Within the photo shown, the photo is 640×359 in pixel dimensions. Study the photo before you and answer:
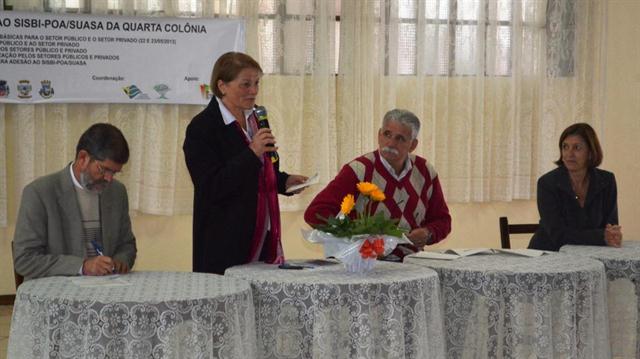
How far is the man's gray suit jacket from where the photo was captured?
10.6ft

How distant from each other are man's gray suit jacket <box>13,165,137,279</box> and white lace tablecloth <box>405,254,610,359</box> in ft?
4.42

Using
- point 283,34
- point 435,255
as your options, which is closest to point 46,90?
point 283,34

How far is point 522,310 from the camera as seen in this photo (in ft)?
11.1

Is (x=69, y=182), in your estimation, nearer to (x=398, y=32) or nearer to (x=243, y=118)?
(x=243, y=118)

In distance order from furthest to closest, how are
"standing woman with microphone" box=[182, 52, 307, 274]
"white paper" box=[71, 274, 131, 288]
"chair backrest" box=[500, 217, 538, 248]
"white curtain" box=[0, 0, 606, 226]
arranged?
"white curtain" box=[0, 0, 606, 226] < "chair backrest" box=[500, 217, 538, 248] < "standing woman with microphone" box=[182, 52, 307, 274] < "white paper" box=[71, 274, 131, 288]

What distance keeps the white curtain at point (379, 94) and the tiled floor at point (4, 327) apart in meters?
0.60

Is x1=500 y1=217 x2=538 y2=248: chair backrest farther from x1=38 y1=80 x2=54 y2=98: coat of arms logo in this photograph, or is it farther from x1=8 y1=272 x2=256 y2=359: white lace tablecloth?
x1=38 y1=80 x2=54 y2=98: coat of arms logo

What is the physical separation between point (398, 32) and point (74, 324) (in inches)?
166

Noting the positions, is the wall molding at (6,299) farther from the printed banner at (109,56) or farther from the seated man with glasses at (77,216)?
the seated man with glasses at (77,216)

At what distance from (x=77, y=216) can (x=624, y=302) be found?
223 centimetres

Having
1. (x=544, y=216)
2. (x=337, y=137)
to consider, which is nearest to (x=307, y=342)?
(x=544, y=216)

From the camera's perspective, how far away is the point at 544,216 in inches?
176

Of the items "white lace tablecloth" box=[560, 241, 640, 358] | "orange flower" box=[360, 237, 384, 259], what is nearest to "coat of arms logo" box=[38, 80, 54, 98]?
"orange flower" box=[360, 237, 384, 259]

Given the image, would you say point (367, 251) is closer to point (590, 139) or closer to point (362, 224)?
point (362, 224)
